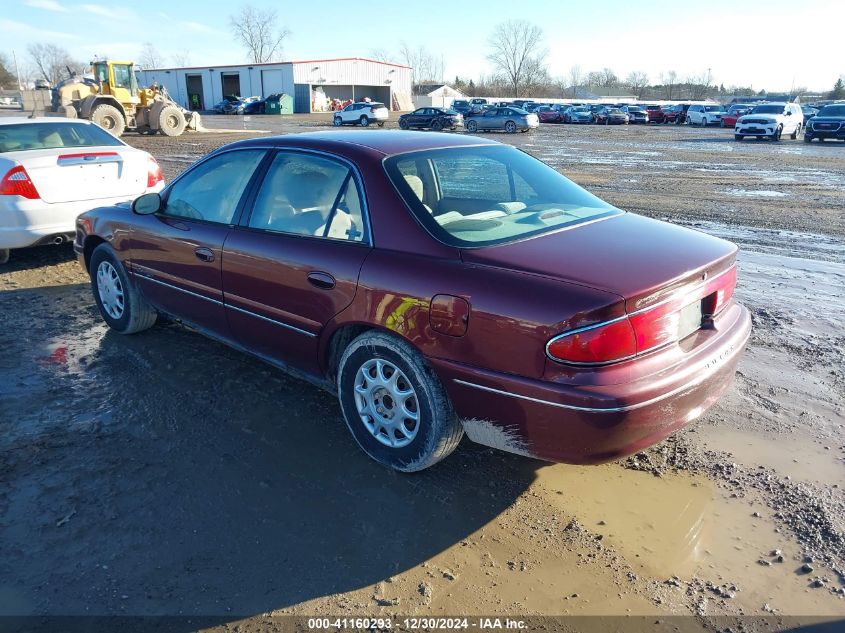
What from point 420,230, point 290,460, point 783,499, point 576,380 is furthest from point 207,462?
point 783,499

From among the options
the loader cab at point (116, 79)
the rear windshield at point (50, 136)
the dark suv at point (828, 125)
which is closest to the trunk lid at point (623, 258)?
the rear windshield at point (50, 136)

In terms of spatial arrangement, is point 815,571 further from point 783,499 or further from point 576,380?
point 576,380

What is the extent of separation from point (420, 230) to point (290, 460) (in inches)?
55.5

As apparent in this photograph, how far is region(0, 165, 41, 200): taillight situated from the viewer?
6266mm

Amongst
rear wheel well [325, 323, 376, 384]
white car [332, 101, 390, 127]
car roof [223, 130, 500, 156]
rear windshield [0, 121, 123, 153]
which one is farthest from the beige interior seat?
white car [332, 101, 390, 127]

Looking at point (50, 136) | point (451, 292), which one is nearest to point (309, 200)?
point (451, 292)

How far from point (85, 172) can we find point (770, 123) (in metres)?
30.0

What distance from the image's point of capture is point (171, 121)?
91.6ft

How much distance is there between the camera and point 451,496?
3133 mm

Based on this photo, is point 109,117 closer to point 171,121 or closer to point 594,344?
point 171,121

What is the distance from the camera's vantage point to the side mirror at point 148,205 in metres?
4.51

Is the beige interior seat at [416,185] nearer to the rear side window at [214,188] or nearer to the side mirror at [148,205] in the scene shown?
the rear side window at [214,188]

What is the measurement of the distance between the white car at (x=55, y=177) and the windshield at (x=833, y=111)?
30454 mm

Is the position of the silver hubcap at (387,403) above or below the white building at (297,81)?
below
